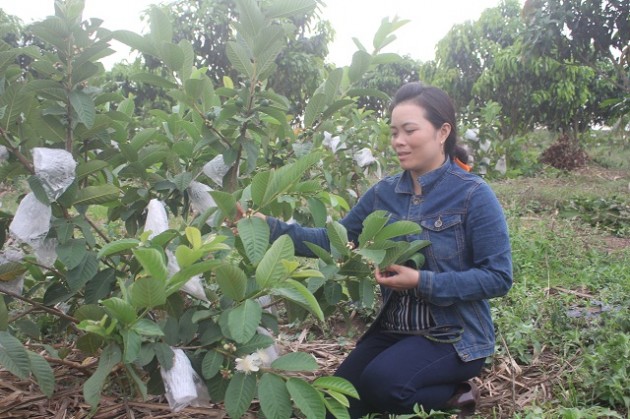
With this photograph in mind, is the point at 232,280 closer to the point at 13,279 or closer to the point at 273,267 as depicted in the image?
the point at 273,267

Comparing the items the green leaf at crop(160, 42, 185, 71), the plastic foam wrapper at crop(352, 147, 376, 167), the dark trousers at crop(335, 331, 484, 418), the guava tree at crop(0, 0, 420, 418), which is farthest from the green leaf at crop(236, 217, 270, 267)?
the plastic foam wrapper at crop(352, 147, 376, 167)

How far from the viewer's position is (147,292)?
1.11 m

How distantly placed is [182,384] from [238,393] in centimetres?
12

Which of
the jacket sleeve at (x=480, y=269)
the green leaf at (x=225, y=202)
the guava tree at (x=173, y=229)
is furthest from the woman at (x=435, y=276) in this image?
the green leaf at (x=225, y=202)

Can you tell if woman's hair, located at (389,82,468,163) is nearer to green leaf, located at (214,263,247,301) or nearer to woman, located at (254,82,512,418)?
woman, located at (254,82,512,418)

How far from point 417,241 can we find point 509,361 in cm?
72

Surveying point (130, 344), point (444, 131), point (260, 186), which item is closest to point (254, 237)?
point (260, 186)

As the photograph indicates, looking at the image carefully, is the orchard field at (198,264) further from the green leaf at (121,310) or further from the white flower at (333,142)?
the white flower at (333,142)

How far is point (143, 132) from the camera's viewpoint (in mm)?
1751

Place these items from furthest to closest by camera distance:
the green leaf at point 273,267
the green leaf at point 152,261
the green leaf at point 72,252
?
1. the green leaf at point 72,252
2. the green leaf at point 273,267
3. the green leaf at point 152,261

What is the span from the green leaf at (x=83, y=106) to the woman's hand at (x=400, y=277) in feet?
2.60

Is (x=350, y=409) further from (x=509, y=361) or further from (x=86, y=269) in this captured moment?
(x=86, y=269)

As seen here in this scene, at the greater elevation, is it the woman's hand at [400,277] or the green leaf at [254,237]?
the green leaf at [254,237]

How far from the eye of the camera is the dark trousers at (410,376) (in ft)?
5.64
